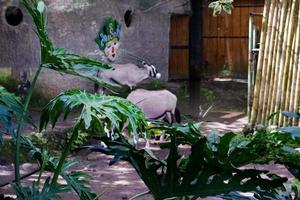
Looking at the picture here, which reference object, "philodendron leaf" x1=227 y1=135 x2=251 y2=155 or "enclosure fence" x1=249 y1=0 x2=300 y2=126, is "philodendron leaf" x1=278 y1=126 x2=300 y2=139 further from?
"enclosure fence" x1=249 y1=0 x2=300 y2=126

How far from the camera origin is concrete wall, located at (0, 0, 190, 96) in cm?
731

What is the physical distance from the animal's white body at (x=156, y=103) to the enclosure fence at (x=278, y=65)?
0.90 m

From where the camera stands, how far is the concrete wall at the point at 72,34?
24.0 feet

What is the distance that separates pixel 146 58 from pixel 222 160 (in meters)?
7.16

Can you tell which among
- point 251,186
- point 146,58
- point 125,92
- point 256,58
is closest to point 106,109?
point 251,186

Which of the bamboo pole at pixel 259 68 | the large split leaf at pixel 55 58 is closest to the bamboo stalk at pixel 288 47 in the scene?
the bamboo pole at pixel 259 68

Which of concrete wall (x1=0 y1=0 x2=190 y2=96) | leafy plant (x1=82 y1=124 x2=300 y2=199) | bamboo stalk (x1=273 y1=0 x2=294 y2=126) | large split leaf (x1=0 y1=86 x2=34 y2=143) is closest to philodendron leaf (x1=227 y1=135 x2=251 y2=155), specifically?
leafy plant (x1=82 y1=124 x2=300 y2=199)

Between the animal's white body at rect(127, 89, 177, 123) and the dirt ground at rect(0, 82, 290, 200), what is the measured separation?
0.26 metres

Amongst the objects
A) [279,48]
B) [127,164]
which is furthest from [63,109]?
[279,48]

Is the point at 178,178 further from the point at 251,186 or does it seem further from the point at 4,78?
the point at 4,78

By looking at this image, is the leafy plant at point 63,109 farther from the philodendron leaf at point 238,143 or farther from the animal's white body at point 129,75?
the animal's white body at point 129,75

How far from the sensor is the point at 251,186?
1499 millimetres

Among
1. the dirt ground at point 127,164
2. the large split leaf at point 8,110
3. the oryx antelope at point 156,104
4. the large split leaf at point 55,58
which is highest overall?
the large split leaf at point 55,58

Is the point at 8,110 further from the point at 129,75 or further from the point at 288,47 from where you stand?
the point at 129,75
